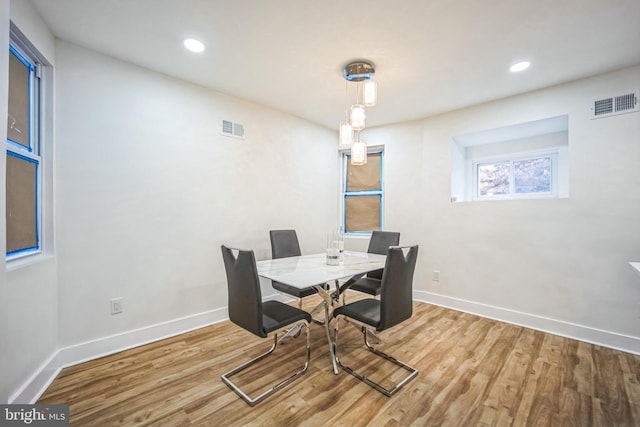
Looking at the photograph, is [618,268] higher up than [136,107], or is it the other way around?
[136,107]

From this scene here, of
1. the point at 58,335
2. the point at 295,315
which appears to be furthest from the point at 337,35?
the point at 58,335

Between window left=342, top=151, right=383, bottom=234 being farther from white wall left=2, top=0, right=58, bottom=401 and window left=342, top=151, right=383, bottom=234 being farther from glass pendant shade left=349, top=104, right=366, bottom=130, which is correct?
white wall left=2, top=0, right=58, bottom=401

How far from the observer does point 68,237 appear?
2.11 meters

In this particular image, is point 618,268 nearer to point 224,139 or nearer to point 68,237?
point 224,139

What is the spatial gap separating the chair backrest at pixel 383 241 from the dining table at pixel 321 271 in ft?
1.24

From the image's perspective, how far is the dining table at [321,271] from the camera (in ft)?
6.24

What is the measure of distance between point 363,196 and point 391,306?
110 inches

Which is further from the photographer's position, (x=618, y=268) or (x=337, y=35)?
(x=618, y=268)

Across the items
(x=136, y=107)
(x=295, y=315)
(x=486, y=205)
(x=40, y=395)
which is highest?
(x=136, y=107)

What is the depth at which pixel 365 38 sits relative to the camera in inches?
80.4

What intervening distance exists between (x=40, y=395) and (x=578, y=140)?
495cm

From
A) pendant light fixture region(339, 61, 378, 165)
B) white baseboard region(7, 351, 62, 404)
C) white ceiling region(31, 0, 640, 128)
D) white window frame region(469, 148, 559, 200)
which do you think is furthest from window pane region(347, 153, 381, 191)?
white baseboard region(7, 351, 62, 404)

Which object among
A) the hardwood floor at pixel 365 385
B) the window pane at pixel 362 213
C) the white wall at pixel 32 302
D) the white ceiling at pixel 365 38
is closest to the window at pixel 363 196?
the window pane at pixel 362 213

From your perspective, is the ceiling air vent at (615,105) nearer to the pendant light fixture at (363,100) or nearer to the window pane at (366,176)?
the pendant light fixture at (363,100)
